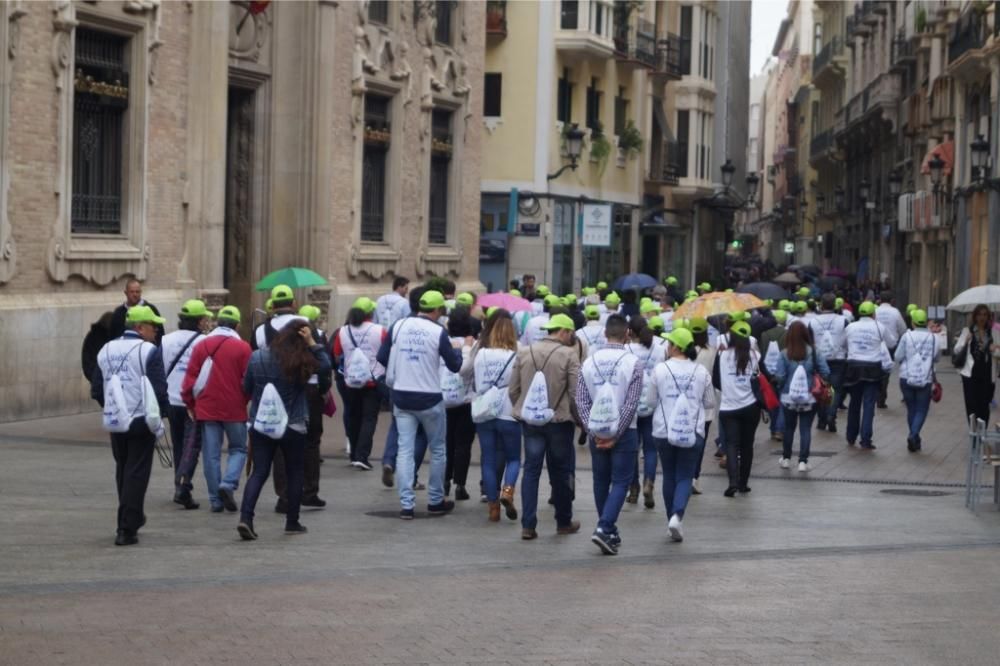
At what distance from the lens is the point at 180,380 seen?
15.3m

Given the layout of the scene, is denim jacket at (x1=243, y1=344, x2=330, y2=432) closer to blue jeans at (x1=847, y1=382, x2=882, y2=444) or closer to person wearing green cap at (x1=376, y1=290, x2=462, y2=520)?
person wearing green cap at (x1=376, y1=290, x2=462, y2=520)

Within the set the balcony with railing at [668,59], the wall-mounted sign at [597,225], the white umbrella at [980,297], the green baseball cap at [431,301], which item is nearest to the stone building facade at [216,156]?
the wall-mounted sign at [597,225]

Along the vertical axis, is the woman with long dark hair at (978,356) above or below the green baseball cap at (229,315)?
below

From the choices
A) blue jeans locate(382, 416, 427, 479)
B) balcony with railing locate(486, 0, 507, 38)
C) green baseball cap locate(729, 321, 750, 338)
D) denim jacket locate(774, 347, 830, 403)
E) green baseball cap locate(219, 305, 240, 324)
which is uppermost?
balcony with railing locate(486, 0, 507, 38)

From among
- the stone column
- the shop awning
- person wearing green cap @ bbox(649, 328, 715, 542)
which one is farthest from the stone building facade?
the shop awning

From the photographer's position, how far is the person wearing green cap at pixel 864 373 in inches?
885

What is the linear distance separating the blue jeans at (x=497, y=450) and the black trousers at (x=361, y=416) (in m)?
3.10

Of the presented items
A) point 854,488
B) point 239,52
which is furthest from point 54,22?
point 854,488

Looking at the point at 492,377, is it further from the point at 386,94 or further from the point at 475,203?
the point at 475,203

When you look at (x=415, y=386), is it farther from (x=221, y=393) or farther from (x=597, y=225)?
(x=597, y=225)

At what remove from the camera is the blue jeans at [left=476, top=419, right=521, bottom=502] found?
14.7 metres

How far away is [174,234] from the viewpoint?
25062 millimetres

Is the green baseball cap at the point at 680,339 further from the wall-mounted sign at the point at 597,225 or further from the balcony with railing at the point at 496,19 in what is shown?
the balcony with railing at the point at 496,19

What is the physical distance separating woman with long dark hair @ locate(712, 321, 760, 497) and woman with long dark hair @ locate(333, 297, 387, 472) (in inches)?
128
